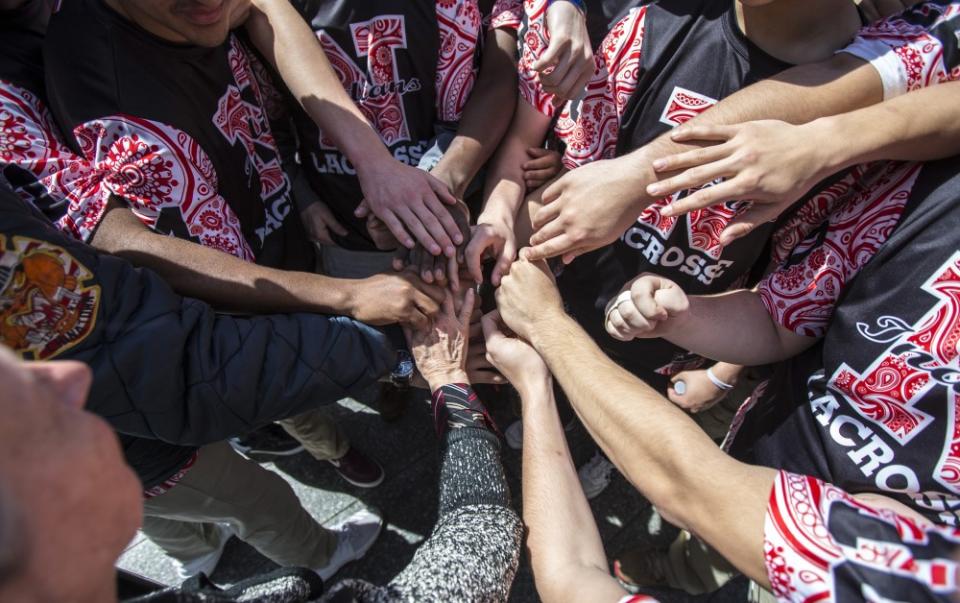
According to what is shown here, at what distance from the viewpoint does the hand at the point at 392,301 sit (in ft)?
4.94

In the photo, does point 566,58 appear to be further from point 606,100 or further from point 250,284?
point 250,284

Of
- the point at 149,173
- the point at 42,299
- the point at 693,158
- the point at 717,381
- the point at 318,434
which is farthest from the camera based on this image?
the point at 318,434

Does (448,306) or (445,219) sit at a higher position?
(445,219)

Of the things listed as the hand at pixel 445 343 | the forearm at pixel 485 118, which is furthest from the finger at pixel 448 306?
the forearm at pixel 485 118

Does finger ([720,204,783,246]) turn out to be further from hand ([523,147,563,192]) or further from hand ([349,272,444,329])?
hand ([349,272,444,329])

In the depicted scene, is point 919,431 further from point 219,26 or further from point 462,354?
point 219,26

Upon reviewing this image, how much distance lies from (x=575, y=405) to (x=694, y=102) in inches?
33.9

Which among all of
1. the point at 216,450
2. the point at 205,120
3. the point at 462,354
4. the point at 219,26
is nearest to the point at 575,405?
the point at 462,354

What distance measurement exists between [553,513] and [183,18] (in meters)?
1.50

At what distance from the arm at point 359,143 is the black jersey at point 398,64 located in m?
0.10

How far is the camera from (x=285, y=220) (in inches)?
72.5

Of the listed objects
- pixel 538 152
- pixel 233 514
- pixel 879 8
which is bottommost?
pixel 233 514

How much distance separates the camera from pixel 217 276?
139cm

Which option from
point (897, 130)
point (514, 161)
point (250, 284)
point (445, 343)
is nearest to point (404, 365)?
point (445, 343)
